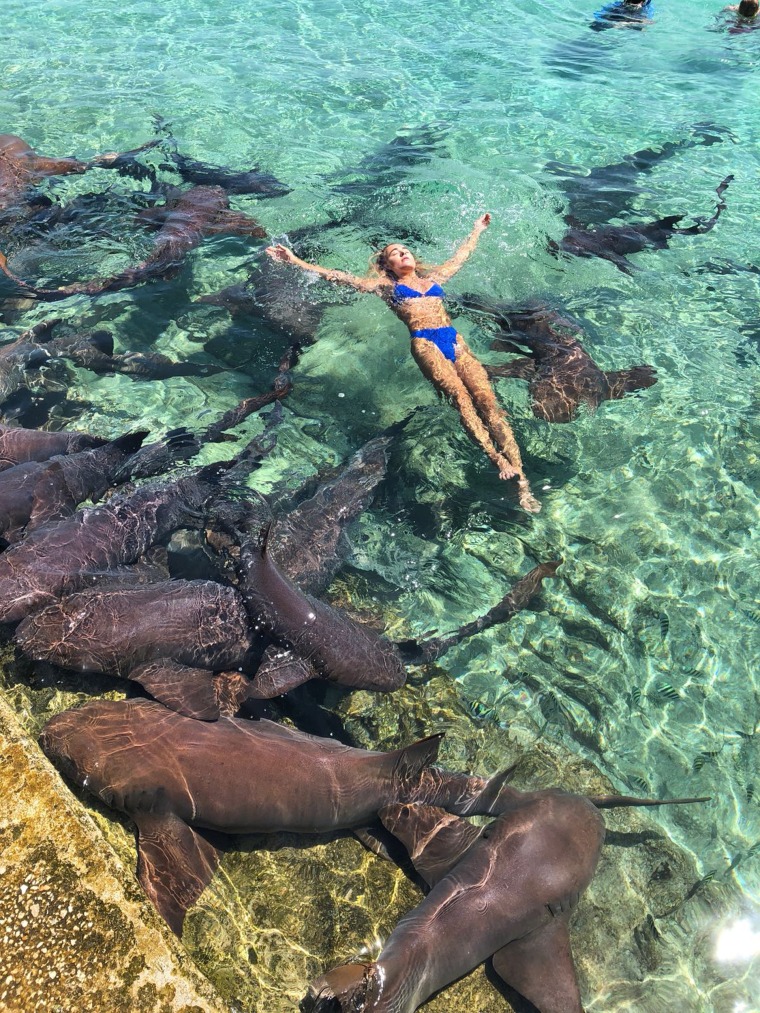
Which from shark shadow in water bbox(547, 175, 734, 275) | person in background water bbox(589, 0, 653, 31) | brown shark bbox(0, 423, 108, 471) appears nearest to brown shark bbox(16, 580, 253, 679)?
brown shark bbox(0, 423, 108, 471)

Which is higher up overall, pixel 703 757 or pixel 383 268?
pixel 383 268

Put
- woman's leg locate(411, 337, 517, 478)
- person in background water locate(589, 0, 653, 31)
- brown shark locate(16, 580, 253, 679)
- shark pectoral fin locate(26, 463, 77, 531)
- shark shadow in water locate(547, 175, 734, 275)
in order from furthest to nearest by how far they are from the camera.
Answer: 1. person in background water locate(589, 0, 653, 31)
2. shark shadow in water locate(547, 175, 734, 275)
3. woman's leg locate(411, 337, 517, 478)
4. shark pectoral fin locate(26, 463, 77, 531)
5. brown shark locate(16, 580, 253, 679)

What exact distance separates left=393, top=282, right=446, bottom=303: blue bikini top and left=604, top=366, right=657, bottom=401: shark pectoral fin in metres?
2.14

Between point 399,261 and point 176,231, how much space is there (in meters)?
3.13

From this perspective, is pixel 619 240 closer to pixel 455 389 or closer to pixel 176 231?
pixel 455 389

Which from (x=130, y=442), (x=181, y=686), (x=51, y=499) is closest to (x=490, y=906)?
(x=181, y=686)

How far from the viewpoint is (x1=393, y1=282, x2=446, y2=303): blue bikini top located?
27.8ft

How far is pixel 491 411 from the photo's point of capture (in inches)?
284

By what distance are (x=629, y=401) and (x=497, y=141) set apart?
719 cm

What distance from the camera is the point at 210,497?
6402 mm

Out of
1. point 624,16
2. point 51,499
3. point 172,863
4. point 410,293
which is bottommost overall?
point 172,863

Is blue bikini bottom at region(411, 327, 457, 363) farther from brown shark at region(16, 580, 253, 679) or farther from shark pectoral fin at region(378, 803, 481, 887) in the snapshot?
shark pectoral fin at region(378, 803, 481, 887)

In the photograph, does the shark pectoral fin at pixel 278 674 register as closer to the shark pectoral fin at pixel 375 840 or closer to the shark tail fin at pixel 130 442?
the shark pectoral fin at pixel 375 840

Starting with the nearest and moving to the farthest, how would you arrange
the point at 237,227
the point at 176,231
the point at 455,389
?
the point at 455,389, the point at 176,231, the point at 237,227
